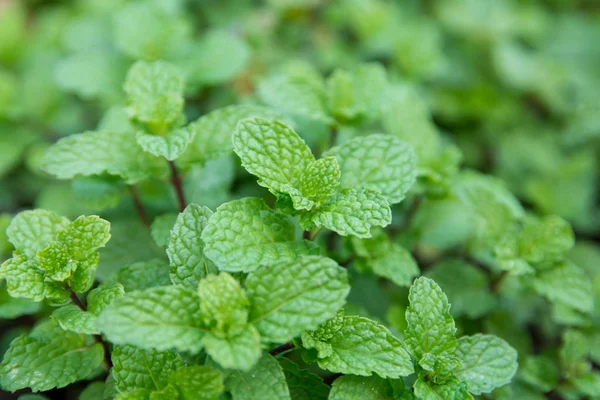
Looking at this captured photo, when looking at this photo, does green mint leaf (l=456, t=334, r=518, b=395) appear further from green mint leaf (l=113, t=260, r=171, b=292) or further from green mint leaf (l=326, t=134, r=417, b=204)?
green mint leaf (l=113, t=260, r=171, b=292)

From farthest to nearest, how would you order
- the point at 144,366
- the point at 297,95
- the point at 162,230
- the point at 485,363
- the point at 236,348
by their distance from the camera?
the point at 297,95
the point at 162,230
the point at 485,363
the point at 144,366
the point at 236,348

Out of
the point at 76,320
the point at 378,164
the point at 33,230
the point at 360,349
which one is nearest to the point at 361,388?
the point at 360,349

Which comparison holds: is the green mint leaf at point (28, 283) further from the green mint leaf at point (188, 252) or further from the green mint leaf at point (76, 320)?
the green mint leaf at point (188, 252)

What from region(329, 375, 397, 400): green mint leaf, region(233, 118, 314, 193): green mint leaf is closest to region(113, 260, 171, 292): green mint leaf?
region(233, 118, 314, 193): green mint leaf

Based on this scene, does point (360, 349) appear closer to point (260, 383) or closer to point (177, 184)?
point (260, 383)


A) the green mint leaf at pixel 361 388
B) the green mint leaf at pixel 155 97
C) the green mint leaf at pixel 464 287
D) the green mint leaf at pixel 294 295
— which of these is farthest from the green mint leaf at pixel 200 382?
the green mint leaf at pixel 464 287

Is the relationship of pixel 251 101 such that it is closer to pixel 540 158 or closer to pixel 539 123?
pixel 540 158
